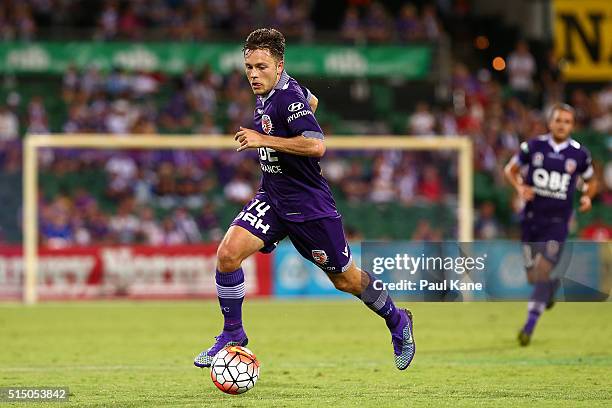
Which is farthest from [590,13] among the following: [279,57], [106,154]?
[279,57]

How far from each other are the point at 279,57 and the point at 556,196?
500 cm

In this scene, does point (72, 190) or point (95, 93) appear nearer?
point (72, 190)

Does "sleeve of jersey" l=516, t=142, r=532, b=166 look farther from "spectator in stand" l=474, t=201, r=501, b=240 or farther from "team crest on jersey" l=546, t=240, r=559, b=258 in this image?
"spectator in stand" l=474, t=201, r=501, b=240

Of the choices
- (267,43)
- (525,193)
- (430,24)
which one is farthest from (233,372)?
(430,24)

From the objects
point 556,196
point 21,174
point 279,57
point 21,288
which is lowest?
point 21,288

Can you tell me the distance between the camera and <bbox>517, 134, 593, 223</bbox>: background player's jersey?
40.8 ft

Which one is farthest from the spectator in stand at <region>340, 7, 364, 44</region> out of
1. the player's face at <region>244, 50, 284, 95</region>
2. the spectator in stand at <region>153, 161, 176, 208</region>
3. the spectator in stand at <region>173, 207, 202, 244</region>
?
the player's face at <region>244, 50, 284, 95</region>

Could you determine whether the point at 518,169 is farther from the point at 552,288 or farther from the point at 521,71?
the point at 521,71

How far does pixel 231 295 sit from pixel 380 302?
1084 millimetres

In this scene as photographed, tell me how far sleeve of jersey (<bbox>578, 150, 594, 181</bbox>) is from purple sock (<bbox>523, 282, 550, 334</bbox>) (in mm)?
1372

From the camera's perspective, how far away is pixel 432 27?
27.0 metres

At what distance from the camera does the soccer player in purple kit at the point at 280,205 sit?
8.30 metres

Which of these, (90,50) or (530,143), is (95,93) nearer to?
(90,50)

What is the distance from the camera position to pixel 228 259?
836 centimetres
